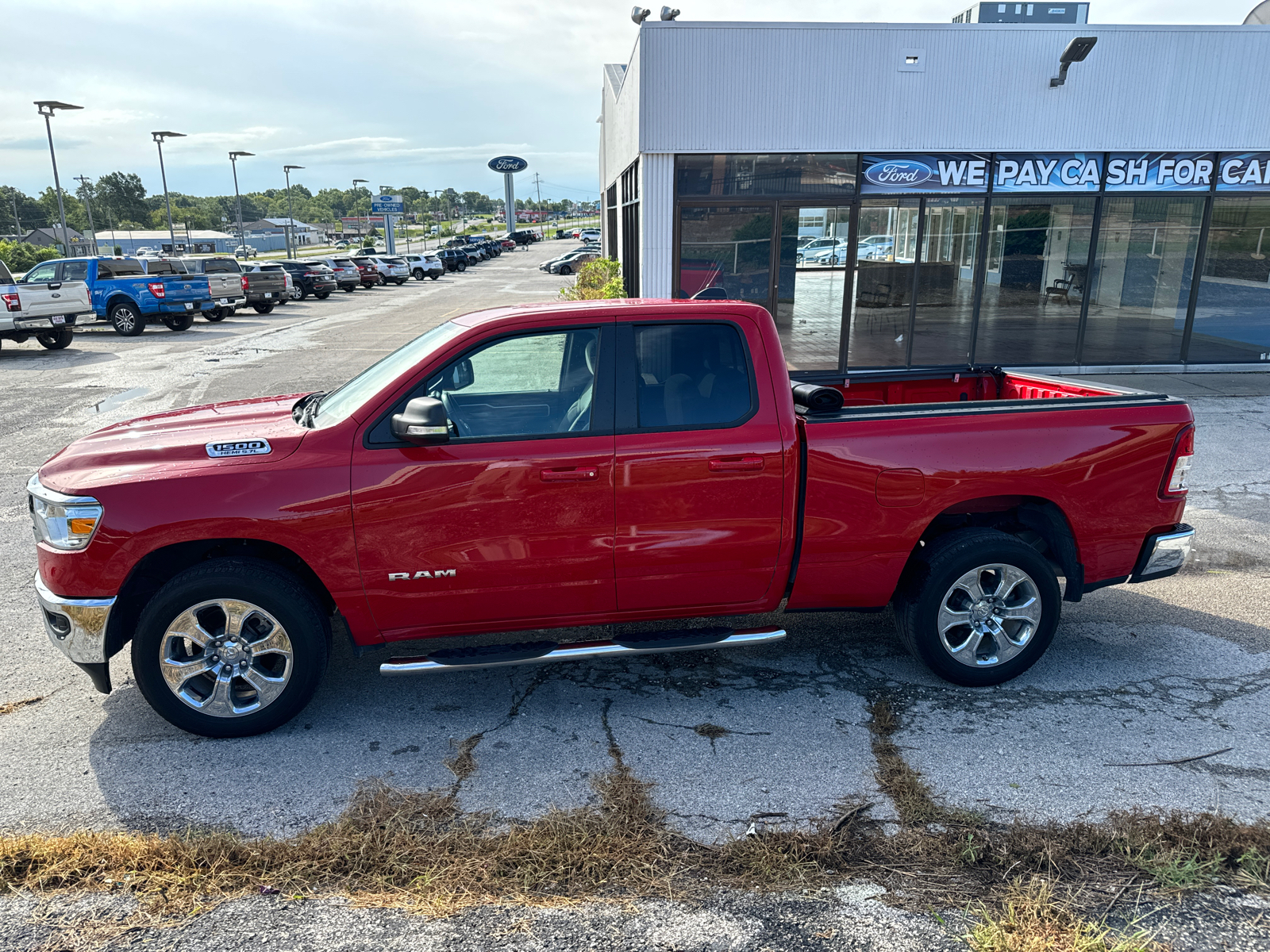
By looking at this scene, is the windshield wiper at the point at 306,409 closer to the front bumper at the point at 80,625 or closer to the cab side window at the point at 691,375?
the front bumper at the point at 80,625

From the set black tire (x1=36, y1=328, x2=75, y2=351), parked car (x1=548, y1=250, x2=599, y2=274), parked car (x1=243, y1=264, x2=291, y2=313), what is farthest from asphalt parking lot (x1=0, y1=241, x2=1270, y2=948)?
parked car (x1=548, y1=250, x2=599, y2=274)

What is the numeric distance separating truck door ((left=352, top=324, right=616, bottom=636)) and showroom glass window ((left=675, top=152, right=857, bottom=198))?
8790mm

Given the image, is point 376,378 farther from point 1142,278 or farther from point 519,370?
point 1142,278

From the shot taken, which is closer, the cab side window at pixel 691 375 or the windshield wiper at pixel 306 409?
the cab side window at pixel 691 375

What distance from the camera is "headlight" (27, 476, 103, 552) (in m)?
3.81

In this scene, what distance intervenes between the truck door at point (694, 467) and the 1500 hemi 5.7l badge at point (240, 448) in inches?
61.7

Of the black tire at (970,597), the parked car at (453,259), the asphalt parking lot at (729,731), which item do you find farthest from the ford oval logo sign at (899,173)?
the parked car at (453,259)

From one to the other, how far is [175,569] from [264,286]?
25.9 m

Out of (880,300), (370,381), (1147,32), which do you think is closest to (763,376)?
(370,381)

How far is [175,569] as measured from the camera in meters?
4.12

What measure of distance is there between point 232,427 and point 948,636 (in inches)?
144

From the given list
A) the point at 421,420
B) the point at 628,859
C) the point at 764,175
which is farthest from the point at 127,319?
the point at 628,859

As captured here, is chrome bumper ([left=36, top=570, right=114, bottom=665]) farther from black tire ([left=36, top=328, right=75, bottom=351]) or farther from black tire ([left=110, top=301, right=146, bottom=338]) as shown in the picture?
black tire ([left=110, top=301, right=146, bottom=338])

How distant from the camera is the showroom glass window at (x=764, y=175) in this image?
40.2ft
